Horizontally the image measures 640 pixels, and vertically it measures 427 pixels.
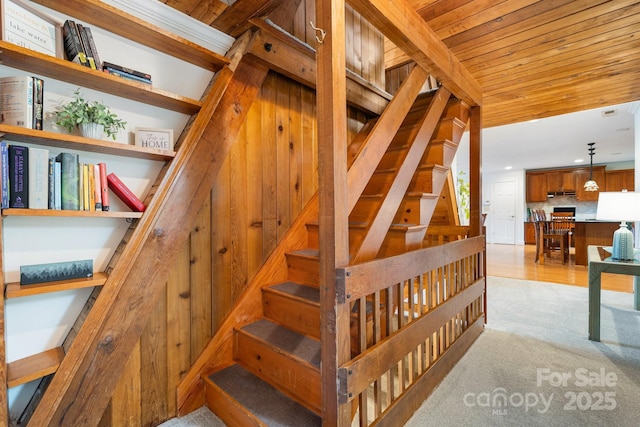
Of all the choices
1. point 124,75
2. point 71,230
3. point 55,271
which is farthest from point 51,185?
point 124,75

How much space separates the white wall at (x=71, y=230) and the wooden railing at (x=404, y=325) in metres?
1.15

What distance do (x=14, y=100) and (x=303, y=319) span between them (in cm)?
158

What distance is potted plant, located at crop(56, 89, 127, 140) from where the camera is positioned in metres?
1.17

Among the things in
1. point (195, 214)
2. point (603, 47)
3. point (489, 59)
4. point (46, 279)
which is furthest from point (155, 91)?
point (603, 47)

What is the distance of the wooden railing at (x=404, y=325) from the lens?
1.18 m

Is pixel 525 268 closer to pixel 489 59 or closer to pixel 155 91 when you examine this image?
pixel 489 59

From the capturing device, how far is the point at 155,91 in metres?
1.34

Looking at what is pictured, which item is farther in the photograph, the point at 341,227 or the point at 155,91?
the point at 155,91

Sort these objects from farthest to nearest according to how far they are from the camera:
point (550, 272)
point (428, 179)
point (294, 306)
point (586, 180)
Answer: point (586, 180)
point (550, 272)
point (428, 179)
point (294, 306)

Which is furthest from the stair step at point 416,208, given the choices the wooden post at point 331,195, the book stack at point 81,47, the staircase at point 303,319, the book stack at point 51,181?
the book stack at point 81,47

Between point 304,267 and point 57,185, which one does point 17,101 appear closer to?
point 57,185

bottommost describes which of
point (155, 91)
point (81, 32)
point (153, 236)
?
point (153, 236)

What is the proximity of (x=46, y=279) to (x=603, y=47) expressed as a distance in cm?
366

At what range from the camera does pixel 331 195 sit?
3.67ft
